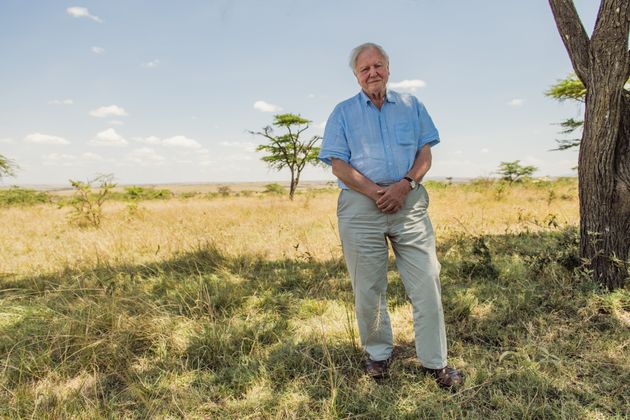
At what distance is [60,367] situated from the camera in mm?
2428

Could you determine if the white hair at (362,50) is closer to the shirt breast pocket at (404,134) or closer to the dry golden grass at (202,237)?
the shirt breast pocket at (404,134)

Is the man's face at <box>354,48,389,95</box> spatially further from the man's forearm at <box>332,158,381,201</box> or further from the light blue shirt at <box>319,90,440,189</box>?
the man's forearm at <box>332,158,381,201</box>

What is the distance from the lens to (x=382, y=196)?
6.85 ft

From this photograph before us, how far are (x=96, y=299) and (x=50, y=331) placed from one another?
2.34 feet

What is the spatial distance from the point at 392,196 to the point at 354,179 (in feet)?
0.78

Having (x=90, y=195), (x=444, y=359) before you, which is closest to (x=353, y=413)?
(x=444, y=359)

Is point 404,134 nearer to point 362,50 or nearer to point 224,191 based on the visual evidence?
point 362,50

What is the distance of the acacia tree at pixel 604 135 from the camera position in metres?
2.96

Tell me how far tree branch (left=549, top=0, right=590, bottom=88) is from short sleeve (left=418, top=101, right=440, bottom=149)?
180 centimetres

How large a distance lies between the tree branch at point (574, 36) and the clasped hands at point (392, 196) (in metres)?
2.22

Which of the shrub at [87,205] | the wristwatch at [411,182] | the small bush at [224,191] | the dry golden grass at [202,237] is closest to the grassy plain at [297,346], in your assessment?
the dry golden grass at [202,237]

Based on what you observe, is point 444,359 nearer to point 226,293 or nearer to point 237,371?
point 237,371

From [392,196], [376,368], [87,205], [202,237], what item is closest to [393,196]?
[392,196]

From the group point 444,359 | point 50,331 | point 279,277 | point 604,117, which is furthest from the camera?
point 279,277
